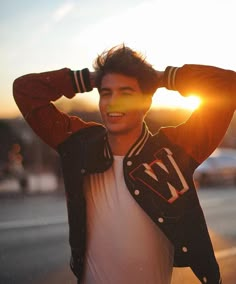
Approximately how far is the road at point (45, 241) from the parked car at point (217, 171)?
5715 mm

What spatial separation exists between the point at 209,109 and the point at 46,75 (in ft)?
2.47

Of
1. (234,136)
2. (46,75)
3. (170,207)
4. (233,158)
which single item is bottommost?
(234,136)

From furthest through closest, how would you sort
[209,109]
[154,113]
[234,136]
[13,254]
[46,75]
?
[234,136]
[154,113]
[13,254]
[46,75]
[209,109]

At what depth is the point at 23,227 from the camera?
11.3 metres

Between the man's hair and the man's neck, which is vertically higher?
the man's hair

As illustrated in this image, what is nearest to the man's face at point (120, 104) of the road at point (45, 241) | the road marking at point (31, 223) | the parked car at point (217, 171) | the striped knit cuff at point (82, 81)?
the striped knit cuff at point (82, 81)

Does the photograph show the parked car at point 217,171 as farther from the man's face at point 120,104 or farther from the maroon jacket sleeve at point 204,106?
the man's face at point 120,104

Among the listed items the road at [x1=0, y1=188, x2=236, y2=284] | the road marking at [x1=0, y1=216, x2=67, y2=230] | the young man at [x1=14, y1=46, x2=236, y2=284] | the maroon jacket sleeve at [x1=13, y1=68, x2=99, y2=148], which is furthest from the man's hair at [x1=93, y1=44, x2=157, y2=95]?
the road marking at [x1=0, y1=216, x2=67, y2=230]

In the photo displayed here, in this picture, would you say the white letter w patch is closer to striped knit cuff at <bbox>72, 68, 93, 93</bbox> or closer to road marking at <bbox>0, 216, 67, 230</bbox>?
striped knit cuff at <bbox>72, 68, 93, 93</bbox>

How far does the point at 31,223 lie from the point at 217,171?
1206 cm

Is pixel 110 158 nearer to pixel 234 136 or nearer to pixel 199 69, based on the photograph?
pixel 199 69

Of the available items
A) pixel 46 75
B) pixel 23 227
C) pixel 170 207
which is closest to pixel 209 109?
pixel 170 207

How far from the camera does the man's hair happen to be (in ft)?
8.89

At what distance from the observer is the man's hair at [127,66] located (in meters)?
2.71
